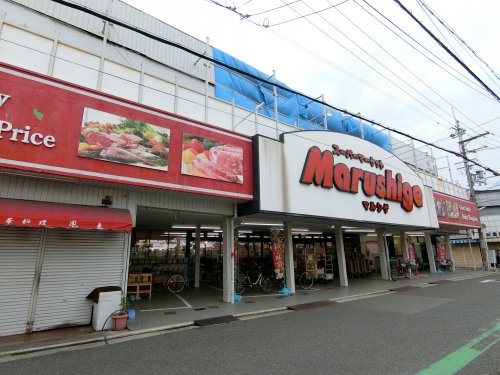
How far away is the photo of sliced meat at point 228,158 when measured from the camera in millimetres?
9844

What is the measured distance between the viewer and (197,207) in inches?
403

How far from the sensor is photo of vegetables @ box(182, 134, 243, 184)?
9.14 metres

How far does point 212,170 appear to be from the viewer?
9.59m

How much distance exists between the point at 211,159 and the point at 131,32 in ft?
27.9

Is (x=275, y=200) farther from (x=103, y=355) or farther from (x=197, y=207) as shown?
(x=103, y=355)

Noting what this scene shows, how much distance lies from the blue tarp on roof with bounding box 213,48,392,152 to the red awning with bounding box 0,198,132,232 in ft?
31.0

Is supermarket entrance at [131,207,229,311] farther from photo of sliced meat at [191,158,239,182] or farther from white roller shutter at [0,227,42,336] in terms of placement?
white roller shutter at [0,227,42,336]

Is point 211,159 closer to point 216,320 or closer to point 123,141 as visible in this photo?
point 123,141

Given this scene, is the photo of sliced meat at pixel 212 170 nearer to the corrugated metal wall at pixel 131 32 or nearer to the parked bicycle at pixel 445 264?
the corrugated metal wall at pixel 131 32

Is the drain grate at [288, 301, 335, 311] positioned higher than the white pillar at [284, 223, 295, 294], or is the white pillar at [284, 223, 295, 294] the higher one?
the white pillar at [284, 223, 295, 294]

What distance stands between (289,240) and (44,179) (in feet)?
33.1

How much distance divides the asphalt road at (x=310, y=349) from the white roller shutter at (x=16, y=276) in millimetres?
1908

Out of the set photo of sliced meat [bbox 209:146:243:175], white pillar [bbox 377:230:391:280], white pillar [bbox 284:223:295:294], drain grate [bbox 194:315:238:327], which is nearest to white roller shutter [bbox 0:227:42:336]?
drain grate [bbox 194:315:238:327]

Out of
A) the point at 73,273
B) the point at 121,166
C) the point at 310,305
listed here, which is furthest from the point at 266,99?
the point at 73,273
